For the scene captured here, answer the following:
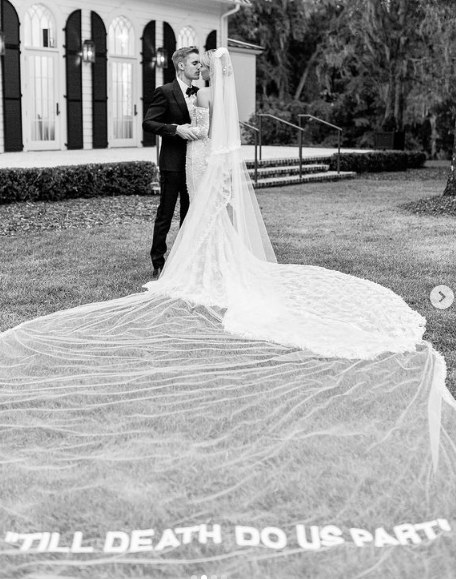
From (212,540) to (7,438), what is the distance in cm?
119

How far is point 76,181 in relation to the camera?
39.8ft

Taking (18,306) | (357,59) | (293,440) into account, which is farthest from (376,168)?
(293,440)

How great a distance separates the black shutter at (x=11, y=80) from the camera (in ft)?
49.8

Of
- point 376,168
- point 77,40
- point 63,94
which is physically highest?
point 77,40

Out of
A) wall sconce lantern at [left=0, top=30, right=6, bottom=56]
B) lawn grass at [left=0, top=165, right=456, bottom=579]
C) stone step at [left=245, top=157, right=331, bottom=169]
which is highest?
wall sconce lantern at [left=0, top=30, right=6, bottom=56]

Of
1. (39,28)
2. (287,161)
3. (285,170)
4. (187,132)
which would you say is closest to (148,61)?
(39,28)

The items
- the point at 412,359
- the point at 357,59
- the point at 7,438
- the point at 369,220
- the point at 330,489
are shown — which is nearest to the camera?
the point at 330,489

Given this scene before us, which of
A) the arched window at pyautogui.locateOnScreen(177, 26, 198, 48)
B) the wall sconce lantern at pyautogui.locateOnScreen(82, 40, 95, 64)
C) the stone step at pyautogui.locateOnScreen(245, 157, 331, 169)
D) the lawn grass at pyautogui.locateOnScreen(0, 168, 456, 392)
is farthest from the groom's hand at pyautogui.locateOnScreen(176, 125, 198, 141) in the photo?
the arched window at pyautogui.locateOnScreen(177, 26, 198, 48)

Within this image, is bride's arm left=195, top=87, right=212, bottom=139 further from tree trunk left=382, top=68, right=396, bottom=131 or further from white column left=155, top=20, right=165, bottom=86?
tree trunk left=382, top=68, right=396, bottom=131

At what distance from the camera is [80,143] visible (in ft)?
55.3

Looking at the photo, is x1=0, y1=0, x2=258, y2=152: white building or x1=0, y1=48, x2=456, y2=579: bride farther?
x1=0, y1=0, x2=258, y2=152: white building

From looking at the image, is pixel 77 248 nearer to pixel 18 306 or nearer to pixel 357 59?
pixel 18 306

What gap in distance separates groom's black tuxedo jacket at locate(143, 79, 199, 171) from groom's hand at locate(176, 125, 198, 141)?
0.07 metres

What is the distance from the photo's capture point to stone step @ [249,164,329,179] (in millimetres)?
15820
